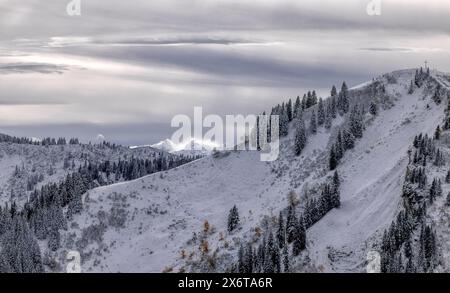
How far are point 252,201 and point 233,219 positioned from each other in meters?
11.5

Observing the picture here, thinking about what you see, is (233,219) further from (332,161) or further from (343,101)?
(343,101)

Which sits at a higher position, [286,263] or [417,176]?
[417,176]

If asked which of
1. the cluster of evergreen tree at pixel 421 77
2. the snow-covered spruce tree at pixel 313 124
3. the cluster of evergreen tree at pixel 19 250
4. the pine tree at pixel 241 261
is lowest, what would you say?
the cluster of evergreen tree at pixel 19 250

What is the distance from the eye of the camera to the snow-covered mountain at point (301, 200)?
12800 cm

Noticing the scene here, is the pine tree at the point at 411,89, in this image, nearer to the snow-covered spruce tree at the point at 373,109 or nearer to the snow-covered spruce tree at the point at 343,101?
the snow-covered spruce tree at the point at 373,109

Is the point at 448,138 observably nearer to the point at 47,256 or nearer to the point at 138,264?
the point at 138,264

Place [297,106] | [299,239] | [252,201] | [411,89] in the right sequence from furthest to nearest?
[297,106] < [411,89] < [252,201] < [299,239]

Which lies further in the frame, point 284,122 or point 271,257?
point 284,122

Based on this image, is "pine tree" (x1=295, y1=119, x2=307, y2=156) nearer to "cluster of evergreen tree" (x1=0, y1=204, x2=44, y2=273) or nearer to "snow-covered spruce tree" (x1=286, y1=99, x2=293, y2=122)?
"snow-covered spruce tree" (x1=286, y1=99, x2=293, y2=122)

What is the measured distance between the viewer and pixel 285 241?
136m

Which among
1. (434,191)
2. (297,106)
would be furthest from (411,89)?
(434,191)

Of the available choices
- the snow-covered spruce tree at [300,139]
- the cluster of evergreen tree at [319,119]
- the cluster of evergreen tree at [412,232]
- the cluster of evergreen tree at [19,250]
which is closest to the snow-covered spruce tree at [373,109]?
the cluster of evergreen tree at [319,119]

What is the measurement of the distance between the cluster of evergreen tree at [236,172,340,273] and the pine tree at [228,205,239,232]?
11.9 meters

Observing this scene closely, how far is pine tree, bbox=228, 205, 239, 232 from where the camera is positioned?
500 ft
